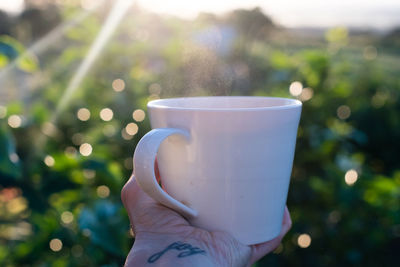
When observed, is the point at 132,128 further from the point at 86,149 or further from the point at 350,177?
the point at 350,177

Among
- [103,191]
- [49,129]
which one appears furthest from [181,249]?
[49,129]

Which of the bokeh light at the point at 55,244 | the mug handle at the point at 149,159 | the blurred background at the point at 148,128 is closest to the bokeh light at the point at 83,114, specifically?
the blurred background at the point at 148,128

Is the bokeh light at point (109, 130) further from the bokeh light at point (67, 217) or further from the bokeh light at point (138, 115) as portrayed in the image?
the bokeh light at point (67, 217)

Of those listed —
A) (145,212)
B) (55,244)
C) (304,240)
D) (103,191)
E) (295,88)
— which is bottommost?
(304,240)

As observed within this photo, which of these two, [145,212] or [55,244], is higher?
[145,212]

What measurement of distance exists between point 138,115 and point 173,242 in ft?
2.97

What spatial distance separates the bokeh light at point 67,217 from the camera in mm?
1522

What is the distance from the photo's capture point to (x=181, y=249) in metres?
0.87

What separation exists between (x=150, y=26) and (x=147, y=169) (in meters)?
1.88

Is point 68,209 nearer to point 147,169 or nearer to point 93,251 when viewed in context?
point 93,251

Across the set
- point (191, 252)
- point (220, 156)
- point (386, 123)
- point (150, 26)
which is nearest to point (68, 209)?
point (191, 252)

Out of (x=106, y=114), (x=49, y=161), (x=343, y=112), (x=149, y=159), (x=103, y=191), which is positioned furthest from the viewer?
(x=343, y=112)

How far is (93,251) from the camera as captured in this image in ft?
4.47

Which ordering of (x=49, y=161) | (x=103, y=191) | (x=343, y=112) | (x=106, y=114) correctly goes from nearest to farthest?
(x=49, y=161) → (x=103, y=191) → (x=106, y=114) → (x=343, y=112)
